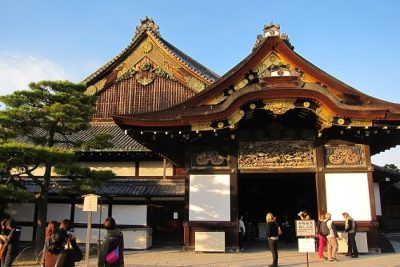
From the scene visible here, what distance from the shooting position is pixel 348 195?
45.1 feet

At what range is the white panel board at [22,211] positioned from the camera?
20.3 m

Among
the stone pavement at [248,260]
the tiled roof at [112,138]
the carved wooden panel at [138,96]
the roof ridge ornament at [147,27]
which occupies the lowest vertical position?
the stone pavement at [248,260]

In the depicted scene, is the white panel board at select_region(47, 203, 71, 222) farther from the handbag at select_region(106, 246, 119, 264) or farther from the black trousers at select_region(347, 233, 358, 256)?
the handbag at select_region(106, 246, 119, 264)

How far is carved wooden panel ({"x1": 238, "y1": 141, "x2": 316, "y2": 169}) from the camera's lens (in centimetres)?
1423

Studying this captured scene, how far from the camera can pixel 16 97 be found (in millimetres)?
15148

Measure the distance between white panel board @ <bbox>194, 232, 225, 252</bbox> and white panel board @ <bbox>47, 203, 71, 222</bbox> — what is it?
8.94 meters

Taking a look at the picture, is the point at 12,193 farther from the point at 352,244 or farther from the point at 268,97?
the point at 352,244

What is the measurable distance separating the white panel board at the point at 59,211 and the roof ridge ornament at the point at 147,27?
42.7ft

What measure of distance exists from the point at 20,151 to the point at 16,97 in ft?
8.56

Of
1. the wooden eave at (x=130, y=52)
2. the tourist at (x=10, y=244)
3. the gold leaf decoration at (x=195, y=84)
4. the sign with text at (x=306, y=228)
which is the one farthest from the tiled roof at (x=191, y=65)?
the tourist at (x=10, y=244)

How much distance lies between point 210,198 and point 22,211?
11551 millimetres

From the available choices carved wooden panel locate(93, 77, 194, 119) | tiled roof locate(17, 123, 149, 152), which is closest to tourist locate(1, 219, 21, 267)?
tiled roof locate(17, 123, 149, 152)

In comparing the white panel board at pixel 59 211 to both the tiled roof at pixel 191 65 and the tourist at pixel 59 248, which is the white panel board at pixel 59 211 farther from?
the tourist at pixel 59 248

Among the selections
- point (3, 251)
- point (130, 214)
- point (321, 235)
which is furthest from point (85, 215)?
point (321, 235)
